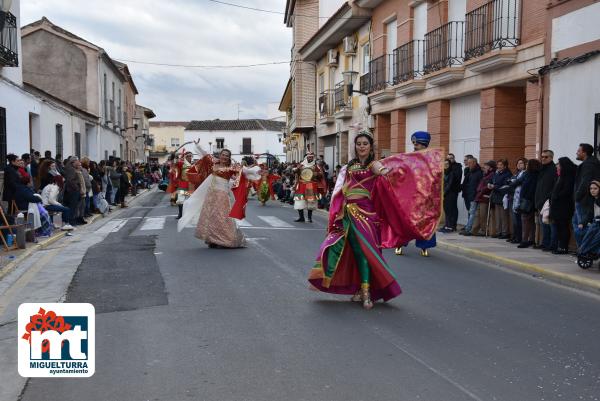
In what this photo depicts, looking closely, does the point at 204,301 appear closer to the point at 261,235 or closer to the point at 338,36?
the point at 261,235

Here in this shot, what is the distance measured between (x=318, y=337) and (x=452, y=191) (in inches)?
401

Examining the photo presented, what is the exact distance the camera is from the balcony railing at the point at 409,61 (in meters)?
19.7

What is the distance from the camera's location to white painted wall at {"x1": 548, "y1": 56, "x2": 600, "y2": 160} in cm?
1181

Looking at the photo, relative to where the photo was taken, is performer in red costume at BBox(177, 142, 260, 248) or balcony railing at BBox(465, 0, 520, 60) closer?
performer in red costume at BBox(177, 142, 260, 248)

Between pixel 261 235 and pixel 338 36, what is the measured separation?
1632cm

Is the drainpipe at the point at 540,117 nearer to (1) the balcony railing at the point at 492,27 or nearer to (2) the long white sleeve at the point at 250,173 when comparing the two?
(1) the balcony railing at the point at 492,27

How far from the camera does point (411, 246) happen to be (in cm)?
1311

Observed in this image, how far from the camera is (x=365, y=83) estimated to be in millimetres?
24797

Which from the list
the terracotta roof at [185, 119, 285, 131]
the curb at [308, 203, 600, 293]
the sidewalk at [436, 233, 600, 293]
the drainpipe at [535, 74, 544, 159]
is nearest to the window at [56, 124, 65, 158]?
the sidewalk at [436, 233, 600, 293]

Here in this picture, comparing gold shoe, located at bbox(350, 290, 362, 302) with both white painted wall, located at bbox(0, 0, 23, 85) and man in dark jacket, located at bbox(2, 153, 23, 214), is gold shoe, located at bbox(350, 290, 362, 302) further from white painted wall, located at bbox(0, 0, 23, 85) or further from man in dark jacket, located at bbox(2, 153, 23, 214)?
white painted wall, located at bbox(0, 0, 23, 85)

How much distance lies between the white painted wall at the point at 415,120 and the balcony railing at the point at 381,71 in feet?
4.93

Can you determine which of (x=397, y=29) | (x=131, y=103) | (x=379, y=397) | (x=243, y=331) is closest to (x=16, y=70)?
(x=397, y=29)

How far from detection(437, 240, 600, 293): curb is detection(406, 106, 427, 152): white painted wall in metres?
7.92

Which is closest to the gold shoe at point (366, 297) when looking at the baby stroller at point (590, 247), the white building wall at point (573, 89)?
the baby stroller at point (590, 247)
